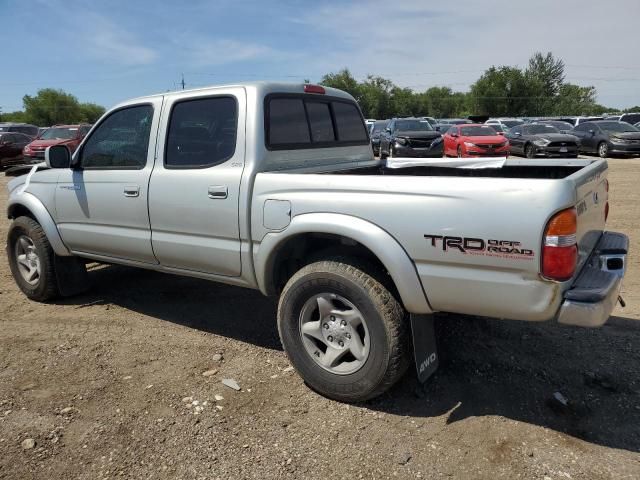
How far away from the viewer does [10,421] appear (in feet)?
10.3

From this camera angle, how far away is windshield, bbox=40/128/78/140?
19.4m

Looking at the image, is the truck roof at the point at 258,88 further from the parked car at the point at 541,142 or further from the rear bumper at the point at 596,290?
the parked car at the point at 541,142

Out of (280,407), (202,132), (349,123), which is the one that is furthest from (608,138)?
(280,407)

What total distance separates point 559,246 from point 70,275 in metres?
4.45

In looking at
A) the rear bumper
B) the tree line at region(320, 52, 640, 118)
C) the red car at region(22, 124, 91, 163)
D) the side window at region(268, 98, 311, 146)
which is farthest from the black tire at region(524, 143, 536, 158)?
the tree line at region(320, 52, 640, 118)

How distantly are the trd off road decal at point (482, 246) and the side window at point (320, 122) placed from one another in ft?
5.95

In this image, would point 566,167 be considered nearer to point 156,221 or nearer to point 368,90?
point 156,221

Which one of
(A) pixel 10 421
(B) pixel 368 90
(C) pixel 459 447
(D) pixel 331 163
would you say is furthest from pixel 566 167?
(B) pixel 368 90

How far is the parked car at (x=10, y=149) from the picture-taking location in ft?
68.8

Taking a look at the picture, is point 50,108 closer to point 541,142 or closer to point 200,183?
point 541,142

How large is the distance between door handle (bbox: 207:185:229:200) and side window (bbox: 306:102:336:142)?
3.22 feet

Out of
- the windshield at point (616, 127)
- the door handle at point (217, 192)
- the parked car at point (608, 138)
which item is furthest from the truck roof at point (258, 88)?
the windshield at point (616, 127)

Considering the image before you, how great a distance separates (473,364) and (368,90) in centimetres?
9951

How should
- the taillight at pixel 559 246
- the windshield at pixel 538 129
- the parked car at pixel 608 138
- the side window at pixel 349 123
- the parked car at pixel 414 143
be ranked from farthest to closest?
the windshield at pixel 538 129, the parked car at pixel 608 138, the parked car at pixel 414 143, the side window at pixel 349 123, the taillight at pixel 559 246
